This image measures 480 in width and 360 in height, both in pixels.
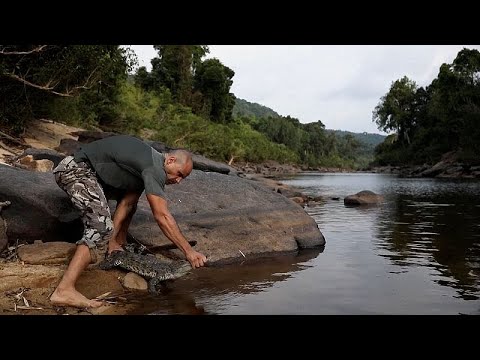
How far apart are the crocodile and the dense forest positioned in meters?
9.92

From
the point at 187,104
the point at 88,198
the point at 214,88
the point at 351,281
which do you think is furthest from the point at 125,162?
the point at 214,88

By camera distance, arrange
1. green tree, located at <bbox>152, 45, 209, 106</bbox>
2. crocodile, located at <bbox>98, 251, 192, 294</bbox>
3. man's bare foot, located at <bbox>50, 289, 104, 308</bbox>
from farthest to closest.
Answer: green tree, located at <bbox>152, 45, 209, 106</bbox> < crocodile, located at <bbox>98, 251, 192, 294</bbox> < man's bare foot, located at <bbox>50, 289, 104, 308</bbox>

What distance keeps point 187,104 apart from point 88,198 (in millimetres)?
58899

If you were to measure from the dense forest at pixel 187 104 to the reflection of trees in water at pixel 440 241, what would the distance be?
11.0 meters

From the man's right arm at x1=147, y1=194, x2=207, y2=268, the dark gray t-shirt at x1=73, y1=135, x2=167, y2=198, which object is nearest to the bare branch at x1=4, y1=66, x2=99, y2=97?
the dark gray t-shirt at x1=73, y1=135, x2=167, y2=198

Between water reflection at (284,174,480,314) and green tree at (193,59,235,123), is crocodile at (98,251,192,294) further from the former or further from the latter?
green tree at (193,59,235,123)

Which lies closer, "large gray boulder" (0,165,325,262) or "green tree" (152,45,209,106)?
"large gray boulder" (0,165,325,262)

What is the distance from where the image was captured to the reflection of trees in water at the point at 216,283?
4457 mm

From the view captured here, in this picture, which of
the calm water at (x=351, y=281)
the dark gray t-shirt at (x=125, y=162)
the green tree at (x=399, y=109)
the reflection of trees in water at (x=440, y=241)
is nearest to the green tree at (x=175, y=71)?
the green tree at (x=399, y=109)

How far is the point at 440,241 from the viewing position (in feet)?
27.9

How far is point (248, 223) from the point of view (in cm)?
736

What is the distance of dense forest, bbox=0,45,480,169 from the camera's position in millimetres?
16656

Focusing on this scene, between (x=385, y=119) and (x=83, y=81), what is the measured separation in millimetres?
72742

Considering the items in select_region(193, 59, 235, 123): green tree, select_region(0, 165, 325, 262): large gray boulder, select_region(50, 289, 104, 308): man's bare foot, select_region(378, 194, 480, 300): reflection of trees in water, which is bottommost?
select_region(378, 194, 480, 300): reflection of trees in water
